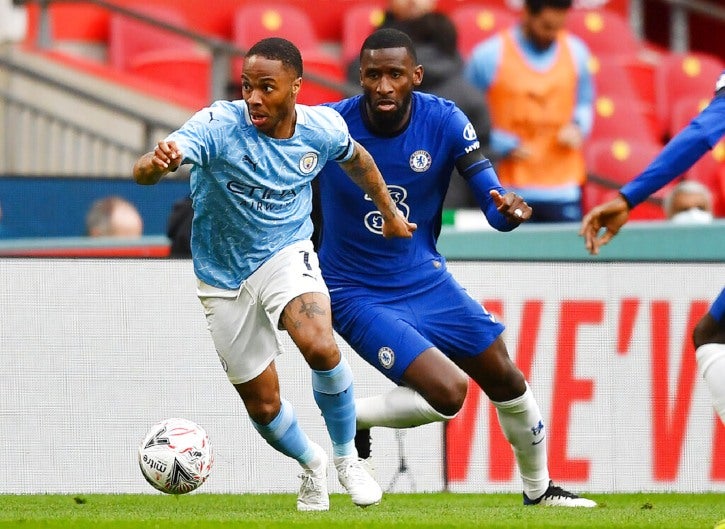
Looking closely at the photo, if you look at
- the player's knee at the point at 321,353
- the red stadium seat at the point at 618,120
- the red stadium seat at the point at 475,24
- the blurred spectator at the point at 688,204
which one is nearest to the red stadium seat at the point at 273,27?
the red stadium seat at the point at 475,24

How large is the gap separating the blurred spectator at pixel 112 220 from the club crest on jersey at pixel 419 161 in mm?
4255

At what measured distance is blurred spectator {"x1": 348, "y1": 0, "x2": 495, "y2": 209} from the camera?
440 inches

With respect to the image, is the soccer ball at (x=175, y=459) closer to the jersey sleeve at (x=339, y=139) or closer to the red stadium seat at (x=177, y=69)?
the jersey sleeve at (x=339, y=139)

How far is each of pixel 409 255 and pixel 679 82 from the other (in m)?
9.83

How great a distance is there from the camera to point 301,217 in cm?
722

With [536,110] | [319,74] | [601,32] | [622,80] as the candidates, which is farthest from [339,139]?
[601,32]

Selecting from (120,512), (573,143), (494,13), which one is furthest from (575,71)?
(120,512)

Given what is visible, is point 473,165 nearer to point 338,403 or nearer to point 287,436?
point 338,403

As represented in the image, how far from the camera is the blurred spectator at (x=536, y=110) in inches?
459

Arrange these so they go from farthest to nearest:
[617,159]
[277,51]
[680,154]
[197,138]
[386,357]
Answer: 1. [617,159]
2. [386,357]
3. [277,51]
4. [197,138]
5. [680,154]

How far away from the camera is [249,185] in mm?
6957

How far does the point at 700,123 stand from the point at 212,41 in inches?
308

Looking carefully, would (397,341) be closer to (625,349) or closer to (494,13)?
(625,349)

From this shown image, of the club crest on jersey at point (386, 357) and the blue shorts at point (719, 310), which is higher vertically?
the blue shorts at point (719, 310)
